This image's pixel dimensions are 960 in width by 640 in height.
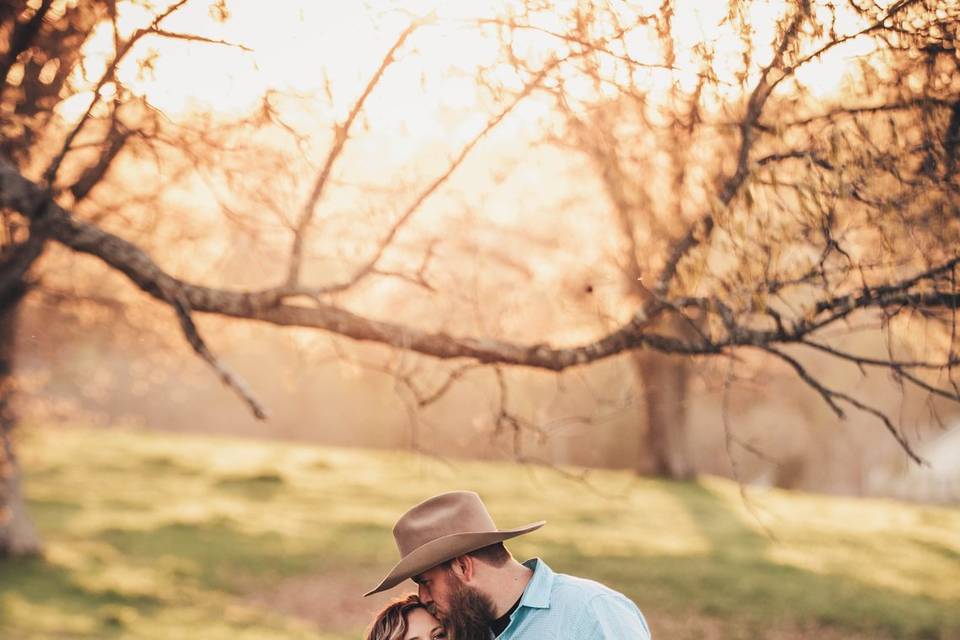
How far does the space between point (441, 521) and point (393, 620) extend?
1.62 feet

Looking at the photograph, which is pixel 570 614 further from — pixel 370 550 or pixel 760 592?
pixel 370 550

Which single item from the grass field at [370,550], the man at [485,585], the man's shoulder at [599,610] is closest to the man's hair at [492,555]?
the man at [485,585]

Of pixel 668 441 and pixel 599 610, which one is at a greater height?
pixel 599 610

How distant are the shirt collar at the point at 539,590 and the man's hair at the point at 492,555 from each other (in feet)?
0.46

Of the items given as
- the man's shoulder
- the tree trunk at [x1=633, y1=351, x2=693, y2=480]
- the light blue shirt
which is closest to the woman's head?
the light blue shirt

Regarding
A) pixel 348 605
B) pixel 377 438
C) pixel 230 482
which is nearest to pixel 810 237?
pixel 348 605

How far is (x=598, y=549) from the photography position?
14.7 meters

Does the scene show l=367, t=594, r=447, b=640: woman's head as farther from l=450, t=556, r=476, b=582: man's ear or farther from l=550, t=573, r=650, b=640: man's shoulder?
l=550, t=573, r=650, b=640: man's shoulder

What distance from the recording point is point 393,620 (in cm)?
367

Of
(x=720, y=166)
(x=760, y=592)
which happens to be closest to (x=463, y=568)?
(x=720, y=166)

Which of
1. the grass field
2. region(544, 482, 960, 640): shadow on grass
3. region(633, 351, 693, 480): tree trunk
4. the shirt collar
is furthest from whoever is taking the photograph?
region(633, 351, 693, 480): tree trunk

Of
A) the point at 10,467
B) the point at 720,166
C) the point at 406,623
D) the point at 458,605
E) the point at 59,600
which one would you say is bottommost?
the point at 59,600

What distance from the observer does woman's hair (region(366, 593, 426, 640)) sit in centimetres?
363

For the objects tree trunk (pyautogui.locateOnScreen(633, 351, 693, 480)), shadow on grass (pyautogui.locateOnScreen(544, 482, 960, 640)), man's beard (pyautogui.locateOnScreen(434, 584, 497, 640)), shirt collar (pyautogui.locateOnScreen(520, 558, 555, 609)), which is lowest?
shadow on grass (pyautogui.locateOnScreen(544, 482, 960, 640))
